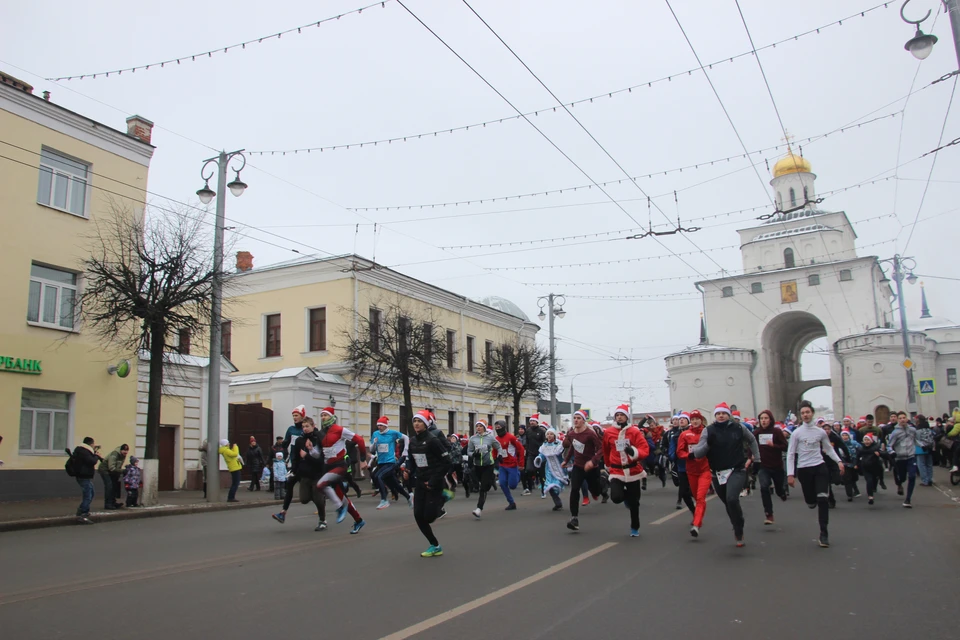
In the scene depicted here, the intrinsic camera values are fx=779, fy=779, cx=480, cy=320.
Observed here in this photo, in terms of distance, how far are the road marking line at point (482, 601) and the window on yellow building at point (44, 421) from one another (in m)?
16.5

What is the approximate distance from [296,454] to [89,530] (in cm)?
446

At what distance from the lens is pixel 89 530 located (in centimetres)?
1377

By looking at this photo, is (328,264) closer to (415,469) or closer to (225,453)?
(225,453)

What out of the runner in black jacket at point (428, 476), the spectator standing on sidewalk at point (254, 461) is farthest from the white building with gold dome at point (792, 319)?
the runner in black jacket at point (428, 476)

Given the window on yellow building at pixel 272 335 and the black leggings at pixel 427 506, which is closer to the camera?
the black leggings at pixel 427 506

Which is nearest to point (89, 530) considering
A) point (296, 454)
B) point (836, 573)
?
point (296, 454)

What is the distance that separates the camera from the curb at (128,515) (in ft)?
46.2

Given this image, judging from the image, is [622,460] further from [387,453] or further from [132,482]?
[132,482]

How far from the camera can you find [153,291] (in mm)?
18469

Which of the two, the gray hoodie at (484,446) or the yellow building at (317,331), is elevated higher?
the yellow building at (317,331)

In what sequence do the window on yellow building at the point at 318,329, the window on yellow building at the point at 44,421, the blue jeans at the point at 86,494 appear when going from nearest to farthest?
the blue jeans at the point at 86,494 < the window on yellow building at the point at 44,421 < the window on yellow building at the point at 318,329

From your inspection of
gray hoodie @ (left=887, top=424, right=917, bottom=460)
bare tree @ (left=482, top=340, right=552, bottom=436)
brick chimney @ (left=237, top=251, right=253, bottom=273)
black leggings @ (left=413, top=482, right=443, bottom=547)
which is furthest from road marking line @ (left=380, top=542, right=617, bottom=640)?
brick chimney @ (left=237, top=251, right=253, bottom=273)

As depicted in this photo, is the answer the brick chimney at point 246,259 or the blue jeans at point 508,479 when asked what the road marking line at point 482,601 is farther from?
the brick chimney at point 246,259

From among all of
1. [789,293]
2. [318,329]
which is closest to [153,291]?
[318,329]
